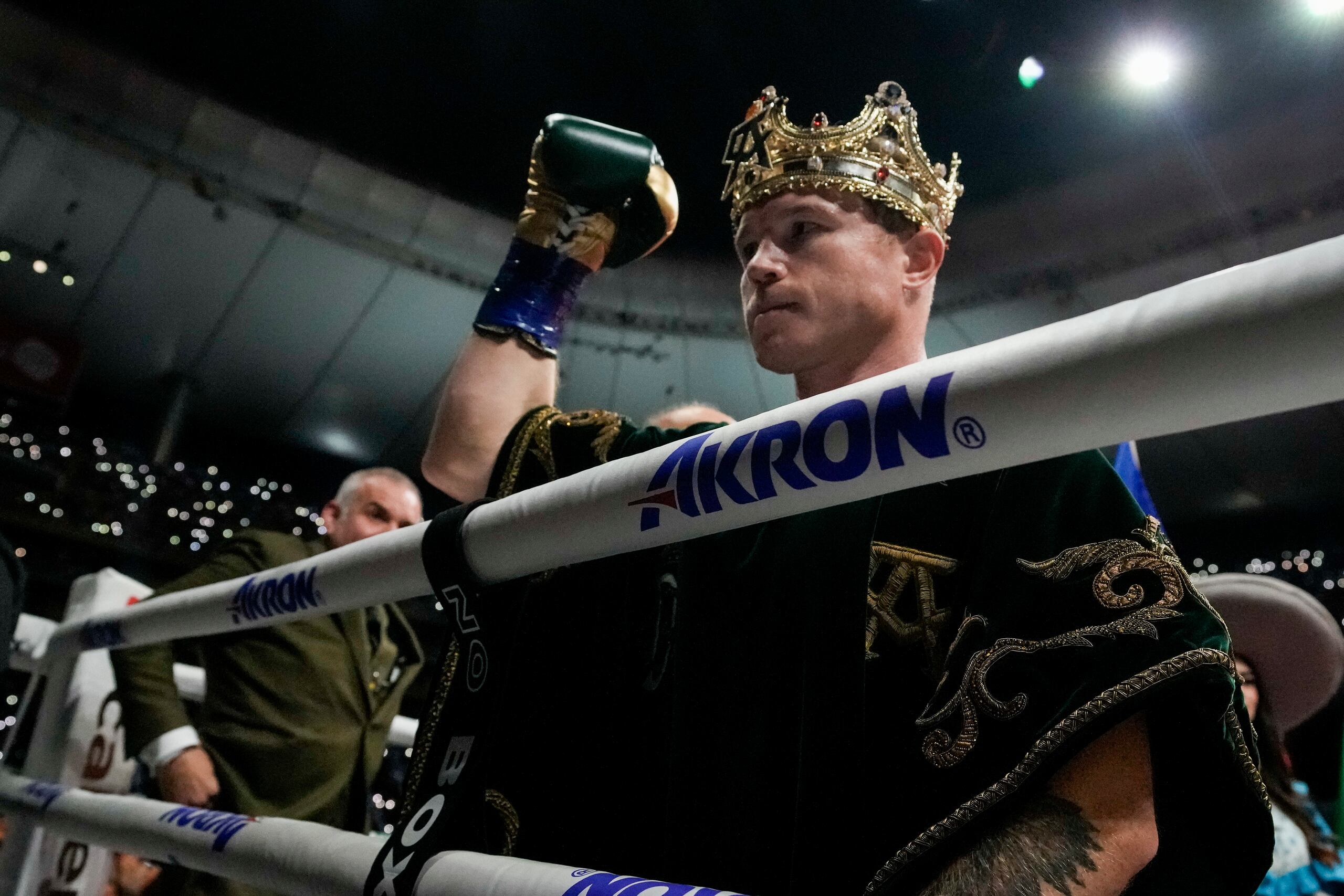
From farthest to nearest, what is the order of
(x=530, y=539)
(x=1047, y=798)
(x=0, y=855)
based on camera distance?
(x=0, y=855) → (x=530, y=539) → (x=1047, y=798)

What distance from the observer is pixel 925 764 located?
2.00 feet

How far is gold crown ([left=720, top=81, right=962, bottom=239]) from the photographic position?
3.53ft

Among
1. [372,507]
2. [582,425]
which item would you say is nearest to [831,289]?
[582,425]

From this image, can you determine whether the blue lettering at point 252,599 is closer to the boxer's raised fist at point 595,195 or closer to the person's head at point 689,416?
the boxer's raised fist at point 595,195

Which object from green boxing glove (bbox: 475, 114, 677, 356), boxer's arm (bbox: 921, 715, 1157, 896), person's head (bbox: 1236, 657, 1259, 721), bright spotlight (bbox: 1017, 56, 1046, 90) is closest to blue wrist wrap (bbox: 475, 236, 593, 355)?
green boxing glove (bbox: 475, 114, 677, 356)

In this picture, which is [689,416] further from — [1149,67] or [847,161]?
[1149,67]

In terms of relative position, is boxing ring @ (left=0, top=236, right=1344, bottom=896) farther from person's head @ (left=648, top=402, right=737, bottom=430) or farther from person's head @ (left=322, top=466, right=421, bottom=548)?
person's head @ (left=322, top=466, right=421, bottom=548)

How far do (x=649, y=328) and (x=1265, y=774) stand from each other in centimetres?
561

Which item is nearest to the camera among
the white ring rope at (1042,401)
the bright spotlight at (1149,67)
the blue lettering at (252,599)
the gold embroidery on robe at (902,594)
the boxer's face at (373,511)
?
the white ring rope at (1042,401)

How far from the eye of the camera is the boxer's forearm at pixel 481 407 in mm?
1100

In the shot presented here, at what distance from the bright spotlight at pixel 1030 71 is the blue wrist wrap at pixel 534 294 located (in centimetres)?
492

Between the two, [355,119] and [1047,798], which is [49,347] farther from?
[1047,798]

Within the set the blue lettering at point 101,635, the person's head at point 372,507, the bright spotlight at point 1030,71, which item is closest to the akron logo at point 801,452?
the blue lettering at point 101,635

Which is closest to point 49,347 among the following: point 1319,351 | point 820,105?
point 820,105
